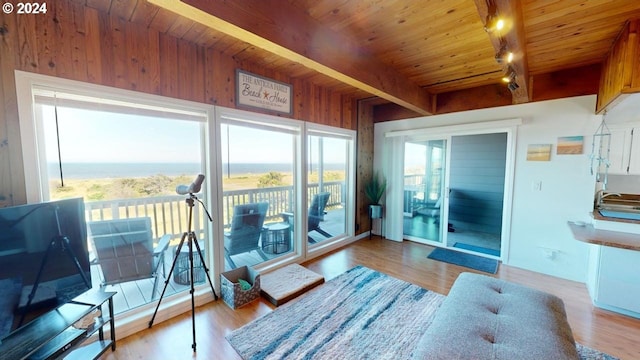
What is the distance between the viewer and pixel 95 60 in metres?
1.75

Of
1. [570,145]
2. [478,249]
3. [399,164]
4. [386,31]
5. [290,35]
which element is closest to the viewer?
[290,35]

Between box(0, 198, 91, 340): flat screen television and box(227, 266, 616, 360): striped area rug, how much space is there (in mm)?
1179

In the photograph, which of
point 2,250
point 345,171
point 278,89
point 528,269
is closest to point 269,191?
point 278,89

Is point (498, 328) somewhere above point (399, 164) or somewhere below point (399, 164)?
below

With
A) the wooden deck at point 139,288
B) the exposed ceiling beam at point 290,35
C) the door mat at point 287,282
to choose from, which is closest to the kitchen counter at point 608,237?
the exposed ceiling beam at point 290,35

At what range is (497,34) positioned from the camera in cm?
168

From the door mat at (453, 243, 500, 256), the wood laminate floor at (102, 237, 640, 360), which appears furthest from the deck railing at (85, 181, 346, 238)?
the door mat at (453, 243, 500, 256)

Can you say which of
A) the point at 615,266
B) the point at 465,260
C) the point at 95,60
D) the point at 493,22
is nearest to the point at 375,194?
the point at 465,260

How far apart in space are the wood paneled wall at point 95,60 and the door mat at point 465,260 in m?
3.56

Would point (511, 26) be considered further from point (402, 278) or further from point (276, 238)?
point (276, 238)

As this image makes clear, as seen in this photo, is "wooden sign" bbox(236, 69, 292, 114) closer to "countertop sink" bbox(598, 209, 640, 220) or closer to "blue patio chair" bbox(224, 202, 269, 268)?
"blue patio chair" bbox(224, 202, 269, 268)

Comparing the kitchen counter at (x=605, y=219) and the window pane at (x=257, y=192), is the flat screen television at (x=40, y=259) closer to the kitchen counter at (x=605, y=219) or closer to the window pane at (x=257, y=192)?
the window pane at (x=257, y=192)

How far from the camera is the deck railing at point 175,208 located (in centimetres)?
200

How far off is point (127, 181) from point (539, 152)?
4582 mm
